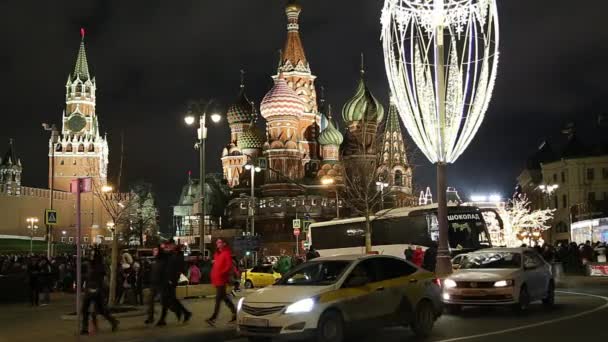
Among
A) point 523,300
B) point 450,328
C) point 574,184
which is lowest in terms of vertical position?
point 450,328

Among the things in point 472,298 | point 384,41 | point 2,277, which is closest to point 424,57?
point 384,41

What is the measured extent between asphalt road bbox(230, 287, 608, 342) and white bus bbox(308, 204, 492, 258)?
11994 mm

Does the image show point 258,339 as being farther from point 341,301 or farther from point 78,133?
point 78,133

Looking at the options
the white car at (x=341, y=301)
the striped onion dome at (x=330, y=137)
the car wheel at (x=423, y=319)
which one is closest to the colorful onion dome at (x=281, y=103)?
the striped onion dome at (x=330, y=137)

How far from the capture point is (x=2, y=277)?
2531 centimetres

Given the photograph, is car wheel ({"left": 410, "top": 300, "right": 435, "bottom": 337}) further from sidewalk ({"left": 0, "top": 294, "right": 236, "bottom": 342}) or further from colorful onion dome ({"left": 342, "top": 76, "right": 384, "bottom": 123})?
colorful onion dome ({"left": 342, "top": 76, "right": 384, "bottom": 123})

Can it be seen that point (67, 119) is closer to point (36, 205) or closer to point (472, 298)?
point (36, 205)

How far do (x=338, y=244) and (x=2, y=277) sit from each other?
18.6 metres

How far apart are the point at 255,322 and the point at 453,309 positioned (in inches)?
279

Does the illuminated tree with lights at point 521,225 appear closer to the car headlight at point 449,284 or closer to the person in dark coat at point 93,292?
the car headlight at point 449,284

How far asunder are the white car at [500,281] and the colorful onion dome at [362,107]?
2792 inches

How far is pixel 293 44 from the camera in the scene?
9581cm

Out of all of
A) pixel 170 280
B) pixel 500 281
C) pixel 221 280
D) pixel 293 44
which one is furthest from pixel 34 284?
pixel 293 44

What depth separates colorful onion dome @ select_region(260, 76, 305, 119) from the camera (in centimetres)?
8656
